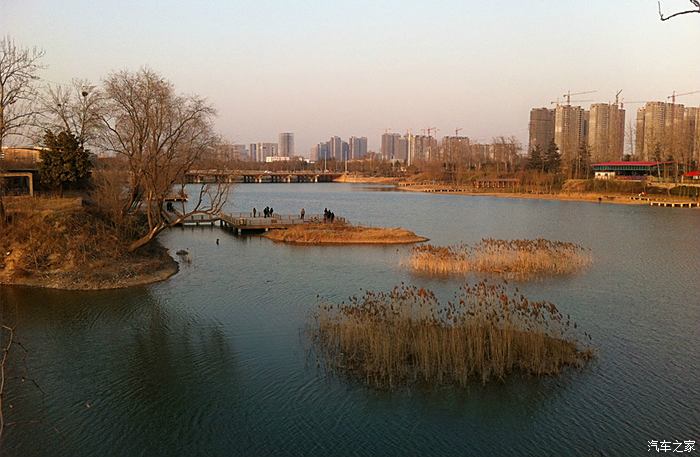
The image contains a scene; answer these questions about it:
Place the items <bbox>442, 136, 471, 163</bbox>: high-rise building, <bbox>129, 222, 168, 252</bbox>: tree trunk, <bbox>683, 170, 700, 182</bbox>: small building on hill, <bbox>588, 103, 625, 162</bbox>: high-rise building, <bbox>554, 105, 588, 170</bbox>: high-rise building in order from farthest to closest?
1. <bbox>554, 105, 588, 170</bbox>: high-rise building
2. <bbox>588, 103, 625, 162</bbox>: high-rise building
3. <bbox>442, 136, 471, 163</bbox>: high-rise building
4. <bbox>683, 170, 700, 182</bbox>: small building on hill
5. <bbox>129, 222, 168, 252</bbox>: tree trunk

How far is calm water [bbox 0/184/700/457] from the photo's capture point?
10.6m

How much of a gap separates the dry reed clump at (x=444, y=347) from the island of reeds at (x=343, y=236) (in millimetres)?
20065

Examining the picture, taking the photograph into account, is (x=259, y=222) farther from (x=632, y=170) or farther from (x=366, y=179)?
(x=366, y=179)

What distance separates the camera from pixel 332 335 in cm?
1573

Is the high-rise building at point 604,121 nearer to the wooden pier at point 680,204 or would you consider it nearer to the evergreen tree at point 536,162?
the evergreen tree at point 536,162

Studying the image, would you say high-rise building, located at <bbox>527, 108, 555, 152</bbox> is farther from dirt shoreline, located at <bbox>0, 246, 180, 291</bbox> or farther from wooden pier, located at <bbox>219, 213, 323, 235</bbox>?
dirt shoreline, located at <bbox>0, 246, 180, 291</bbox>

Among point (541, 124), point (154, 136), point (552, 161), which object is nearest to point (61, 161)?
point (154, 136)

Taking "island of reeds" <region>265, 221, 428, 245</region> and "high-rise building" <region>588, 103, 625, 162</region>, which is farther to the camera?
"high-rise building" <region>588, 103, 625, 162</region>

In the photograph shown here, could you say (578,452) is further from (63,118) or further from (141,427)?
(63,118)

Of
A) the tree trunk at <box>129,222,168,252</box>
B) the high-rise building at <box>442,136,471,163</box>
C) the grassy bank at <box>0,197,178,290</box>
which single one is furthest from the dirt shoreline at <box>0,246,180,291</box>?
the high-rise building at <box>442,136,471,163</box>

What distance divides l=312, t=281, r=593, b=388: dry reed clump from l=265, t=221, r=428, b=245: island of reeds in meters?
20.1

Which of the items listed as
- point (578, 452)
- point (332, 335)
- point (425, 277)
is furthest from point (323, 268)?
point (578, 452)

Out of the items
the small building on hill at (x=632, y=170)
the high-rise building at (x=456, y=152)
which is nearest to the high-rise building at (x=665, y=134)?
the small building on hill at (x=632, y=170)

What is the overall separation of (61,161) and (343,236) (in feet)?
54.2
